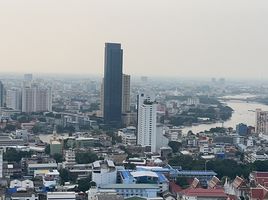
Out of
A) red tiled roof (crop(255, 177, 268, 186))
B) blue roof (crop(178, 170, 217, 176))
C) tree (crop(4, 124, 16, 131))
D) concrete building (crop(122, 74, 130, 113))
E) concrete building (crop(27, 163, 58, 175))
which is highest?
concrete building (crop(122, 74, 130, 113))

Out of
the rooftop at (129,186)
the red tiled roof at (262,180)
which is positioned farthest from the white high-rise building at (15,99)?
the red tiled roof at (262,180)

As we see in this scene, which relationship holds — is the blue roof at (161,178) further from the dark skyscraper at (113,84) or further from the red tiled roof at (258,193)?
the dark skyscraper at (113,84)

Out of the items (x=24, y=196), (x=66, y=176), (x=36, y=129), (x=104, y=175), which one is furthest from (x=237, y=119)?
(x=24, y=196)

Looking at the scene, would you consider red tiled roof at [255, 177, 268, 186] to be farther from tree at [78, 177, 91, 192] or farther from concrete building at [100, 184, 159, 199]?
tree at [78, 177, 91, 192]

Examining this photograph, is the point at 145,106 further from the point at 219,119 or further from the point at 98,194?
the point at 219,119

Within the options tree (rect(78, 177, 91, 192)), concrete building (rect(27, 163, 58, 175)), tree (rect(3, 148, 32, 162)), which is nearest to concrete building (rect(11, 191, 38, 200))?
tree (rect(78, 177, 91, 192))
